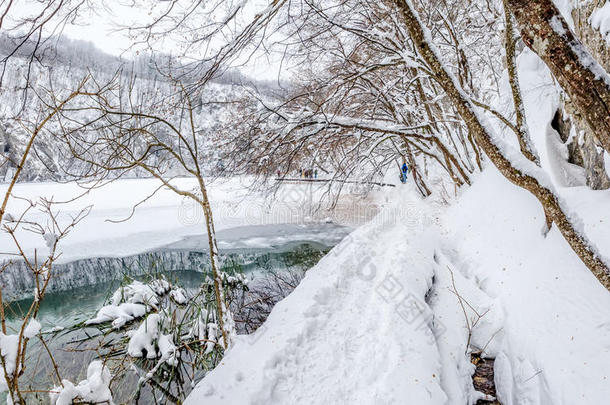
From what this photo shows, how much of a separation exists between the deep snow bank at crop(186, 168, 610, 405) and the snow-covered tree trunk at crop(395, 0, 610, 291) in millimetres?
568

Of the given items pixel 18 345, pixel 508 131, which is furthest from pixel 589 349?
pixel 508 131

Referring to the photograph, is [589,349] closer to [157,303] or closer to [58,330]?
[157,303]

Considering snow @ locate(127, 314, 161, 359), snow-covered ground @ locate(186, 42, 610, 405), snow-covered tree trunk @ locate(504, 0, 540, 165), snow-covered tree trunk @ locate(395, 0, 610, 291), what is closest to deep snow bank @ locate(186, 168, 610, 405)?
snow-covered ground @ locate(186, 42, 610, 405)

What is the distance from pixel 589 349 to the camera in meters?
2.15

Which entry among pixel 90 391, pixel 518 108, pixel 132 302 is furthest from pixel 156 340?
pixel 518 108

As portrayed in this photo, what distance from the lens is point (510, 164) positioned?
2227 mm

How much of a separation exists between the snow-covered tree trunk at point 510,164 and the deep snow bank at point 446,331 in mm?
568

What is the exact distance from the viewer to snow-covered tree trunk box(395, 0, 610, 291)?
6.61ft

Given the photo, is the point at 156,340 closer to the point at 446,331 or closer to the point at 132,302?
the point at 132,302

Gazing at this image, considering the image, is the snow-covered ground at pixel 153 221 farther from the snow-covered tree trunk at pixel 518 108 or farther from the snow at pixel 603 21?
the snow at pixel 603 21

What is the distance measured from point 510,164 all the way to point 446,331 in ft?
6.94

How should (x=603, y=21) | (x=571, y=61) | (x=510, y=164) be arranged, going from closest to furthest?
(x=571, y=61), (x=510, y=164), (x=603, y=21)

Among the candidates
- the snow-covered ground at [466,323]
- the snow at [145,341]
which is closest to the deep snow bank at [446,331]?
the snow-covered ground at [466,323]

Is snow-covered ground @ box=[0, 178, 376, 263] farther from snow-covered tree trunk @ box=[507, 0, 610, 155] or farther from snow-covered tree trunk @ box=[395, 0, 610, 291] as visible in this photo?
snow-covered tree trunk @ box=[507, 0, 610, 155]
